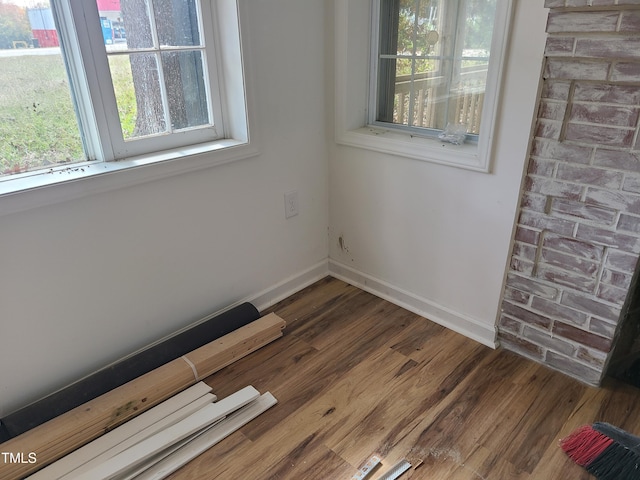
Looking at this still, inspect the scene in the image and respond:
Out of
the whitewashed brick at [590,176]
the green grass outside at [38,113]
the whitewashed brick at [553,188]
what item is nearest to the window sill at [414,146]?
the whitewashed brick at [553,188]

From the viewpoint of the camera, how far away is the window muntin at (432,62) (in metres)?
1.83

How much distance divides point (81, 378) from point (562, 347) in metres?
1.91

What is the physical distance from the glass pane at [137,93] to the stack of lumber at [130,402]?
0.92 meters

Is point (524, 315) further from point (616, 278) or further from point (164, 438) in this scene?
point (164, 438)

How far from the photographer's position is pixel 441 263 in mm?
2113

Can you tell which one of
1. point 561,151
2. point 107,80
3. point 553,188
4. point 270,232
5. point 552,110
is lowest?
point 270,232

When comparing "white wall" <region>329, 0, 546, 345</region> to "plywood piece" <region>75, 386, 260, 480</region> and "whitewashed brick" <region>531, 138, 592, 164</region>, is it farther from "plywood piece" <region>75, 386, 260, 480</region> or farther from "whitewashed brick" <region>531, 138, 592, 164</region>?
"plywood piece" <region>75, 386, 260, 480</region>

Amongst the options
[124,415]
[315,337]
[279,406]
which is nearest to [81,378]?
[124,415]

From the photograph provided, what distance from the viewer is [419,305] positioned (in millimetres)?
2264

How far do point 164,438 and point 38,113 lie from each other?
46.5 inches

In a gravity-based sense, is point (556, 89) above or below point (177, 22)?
below

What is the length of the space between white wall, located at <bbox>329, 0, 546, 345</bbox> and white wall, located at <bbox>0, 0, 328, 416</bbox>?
215mm

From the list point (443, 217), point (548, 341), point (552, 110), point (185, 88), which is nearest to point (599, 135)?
point (552, 110)

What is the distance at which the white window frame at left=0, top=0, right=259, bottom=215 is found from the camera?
4.87ft
